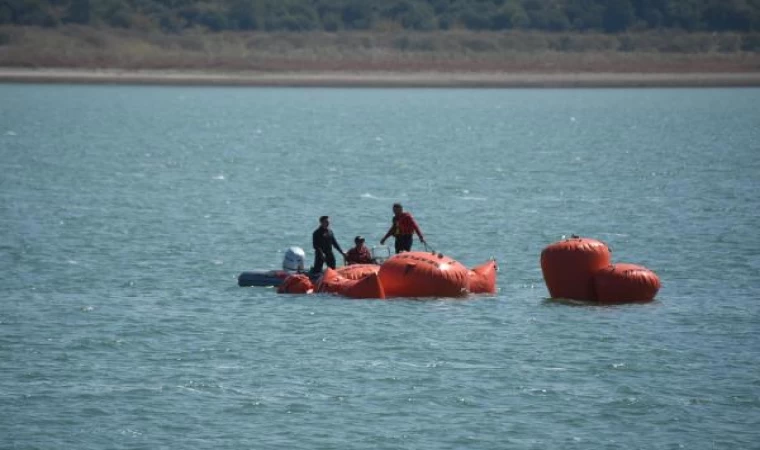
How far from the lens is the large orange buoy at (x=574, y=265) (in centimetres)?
3244

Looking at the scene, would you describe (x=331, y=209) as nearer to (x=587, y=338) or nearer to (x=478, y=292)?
(x=478, y=292)

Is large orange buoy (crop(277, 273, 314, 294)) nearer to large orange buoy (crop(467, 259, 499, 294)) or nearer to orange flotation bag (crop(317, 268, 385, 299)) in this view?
orange flotation bag (crop(317, 268, 385, 299))

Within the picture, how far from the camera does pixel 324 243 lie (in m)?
33.9

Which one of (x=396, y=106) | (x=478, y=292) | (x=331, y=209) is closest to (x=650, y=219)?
(x=331, y=209)

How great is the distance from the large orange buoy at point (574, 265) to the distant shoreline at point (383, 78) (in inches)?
4661

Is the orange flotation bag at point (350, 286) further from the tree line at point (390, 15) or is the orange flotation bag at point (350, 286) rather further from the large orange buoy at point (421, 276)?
the tree line at point (390, 15)

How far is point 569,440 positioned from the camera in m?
23.0

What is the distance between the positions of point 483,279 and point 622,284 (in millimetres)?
3150

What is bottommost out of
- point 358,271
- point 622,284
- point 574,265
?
point 358,271

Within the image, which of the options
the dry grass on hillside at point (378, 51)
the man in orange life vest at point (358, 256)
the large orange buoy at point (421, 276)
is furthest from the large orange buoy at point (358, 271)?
the dry grass on hillside at point (378, 51)

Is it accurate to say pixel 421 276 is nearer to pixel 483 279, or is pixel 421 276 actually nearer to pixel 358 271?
pixel 358 271

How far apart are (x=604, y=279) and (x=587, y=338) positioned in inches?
118

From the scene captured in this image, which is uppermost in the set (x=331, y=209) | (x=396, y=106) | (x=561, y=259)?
(x=561, y=259)

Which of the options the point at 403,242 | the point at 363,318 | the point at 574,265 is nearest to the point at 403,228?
the point at 403,242
